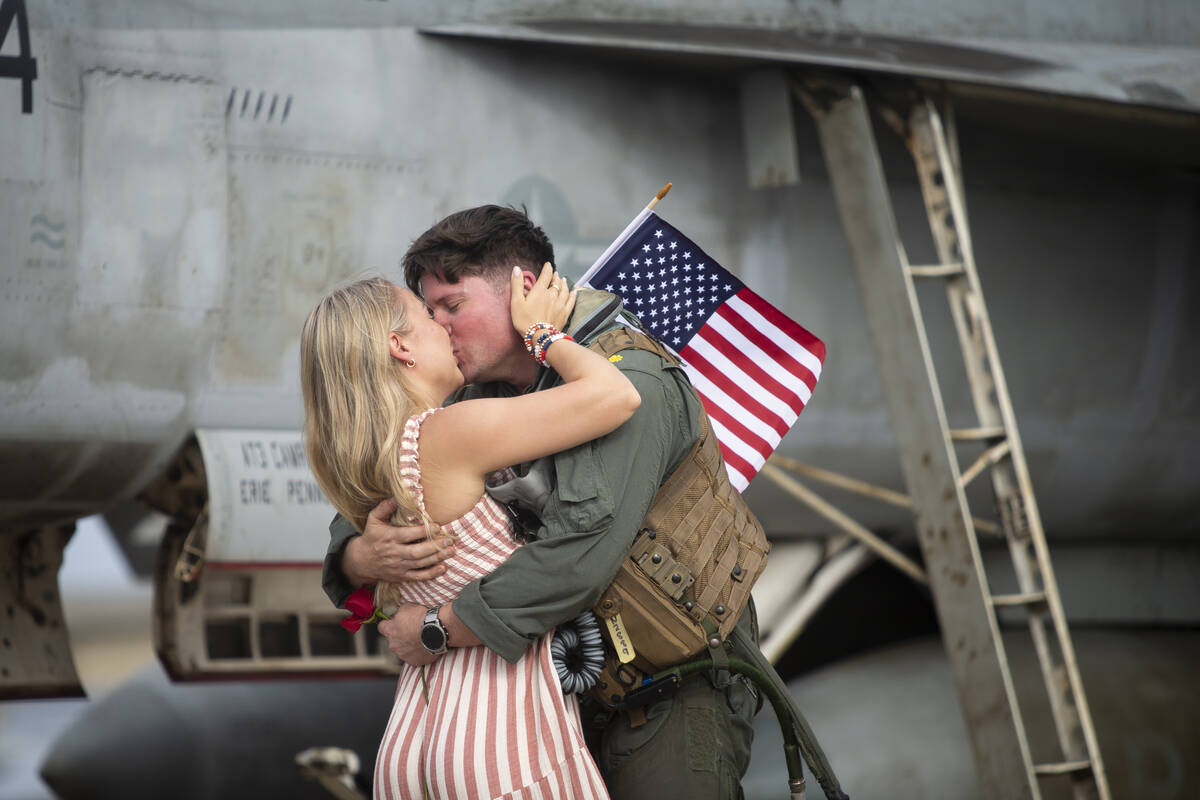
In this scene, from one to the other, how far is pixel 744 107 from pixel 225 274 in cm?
260

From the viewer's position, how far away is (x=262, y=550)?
16.6 feet

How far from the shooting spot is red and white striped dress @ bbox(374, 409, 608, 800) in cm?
244

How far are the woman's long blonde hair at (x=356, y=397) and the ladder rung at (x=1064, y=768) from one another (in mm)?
3713

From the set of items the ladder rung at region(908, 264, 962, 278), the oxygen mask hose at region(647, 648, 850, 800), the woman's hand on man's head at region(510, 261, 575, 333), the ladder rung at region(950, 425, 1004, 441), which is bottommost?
the oxygen mask hose at region(647, 648, 850, 800)

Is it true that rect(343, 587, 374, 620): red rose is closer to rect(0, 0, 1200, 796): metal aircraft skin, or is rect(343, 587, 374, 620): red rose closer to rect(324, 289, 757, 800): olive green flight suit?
rect(324, 289, 757, 800): olive green flight suit

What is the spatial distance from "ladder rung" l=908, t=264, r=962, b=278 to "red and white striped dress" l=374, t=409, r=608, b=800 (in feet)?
11.8

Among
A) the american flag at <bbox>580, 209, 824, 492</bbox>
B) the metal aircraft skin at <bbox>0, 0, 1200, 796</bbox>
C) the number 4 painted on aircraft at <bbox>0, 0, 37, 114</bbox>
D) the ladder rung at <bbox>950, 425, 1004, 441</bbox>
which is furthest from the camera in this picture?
the ladder rung at <bbox>950, 425, 1004, 441</bbox>

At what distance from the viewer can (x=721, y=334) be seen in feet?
13.1

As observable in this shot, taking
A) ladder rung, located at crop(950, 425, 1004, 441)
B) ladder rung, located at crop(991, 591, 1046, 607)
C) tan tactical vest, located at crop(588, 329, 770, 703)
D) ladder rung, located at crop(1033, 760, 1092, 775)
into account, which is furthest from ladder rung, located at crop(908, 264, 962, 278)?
tan tactical vest, located at crop(588, 329, 770, 703)

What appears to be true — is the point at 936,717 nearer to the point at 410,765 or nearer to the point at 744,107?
the point at 744,107

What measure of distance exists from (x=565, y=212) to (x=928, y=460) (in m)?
1.99

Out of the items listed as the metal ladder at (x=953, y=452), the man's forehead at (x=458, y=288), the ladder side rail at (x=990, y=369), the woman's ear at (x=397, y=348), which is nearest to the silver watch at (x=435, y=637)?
the woman's ear at (x=397, y=348)

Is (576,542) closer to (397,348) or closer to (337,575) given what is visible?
(397,348)

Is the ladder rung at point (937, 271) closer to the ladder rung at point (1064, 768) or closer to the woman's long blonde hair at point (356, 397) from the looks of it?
the ladder rung at point (1064, 768)
